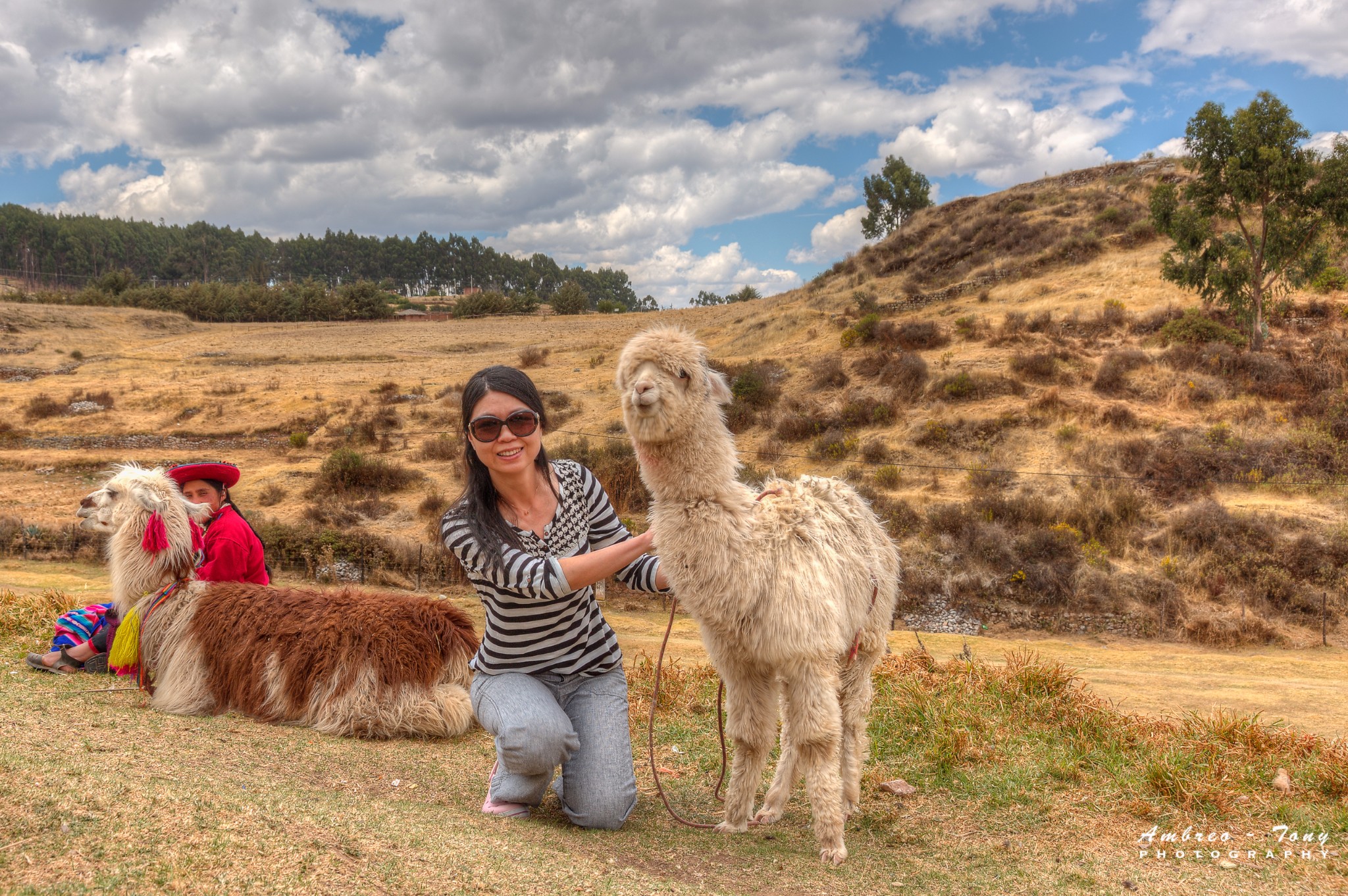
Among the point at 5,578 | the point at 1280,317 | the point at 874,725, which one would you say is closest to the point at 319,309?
the point at 5,578

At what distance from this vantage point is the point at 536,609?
3.78 m

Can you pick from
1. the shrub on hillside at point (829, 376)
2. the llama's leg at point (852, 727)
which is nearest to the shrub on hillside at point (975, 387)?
the shrub on hillside at point (829, 376)

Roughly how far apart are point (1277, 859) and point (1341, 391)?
22.0 meters

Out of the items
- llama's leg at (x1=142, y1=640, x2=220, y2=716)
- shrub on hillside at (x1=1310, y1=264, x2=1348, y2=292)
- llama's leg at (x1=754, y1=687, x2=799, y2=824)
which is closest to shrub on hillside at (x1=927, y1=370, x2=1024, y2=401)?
shrub on hillside at (x1=1310, y1=264, x2=1348, y2=292)

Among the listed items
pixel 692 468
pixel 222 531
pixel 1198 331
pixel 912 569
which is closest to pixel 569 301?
pixel 1198 331

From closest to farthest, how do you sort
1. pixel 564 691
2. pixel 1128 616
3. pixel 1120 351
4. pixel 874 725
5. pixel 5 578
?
pixel 564 691
pixel 874 725
pixel 5 578
pixel 1128 616
pixel 1120 351

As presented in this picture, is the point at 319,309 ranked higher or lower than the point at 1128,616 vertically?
higher

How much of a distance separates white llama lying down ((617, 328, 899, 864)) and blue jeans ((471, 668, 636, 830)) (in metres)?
0.59

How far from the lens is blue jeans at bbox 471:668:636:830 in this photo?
3.56m

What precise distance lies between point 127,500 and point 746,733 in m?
4.54

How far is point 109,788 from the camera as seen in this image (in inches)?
107

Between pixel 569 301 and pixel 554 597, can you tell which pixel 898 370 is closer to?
pixel 554 597

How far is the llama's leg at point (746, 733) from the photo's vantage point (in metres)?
3.69

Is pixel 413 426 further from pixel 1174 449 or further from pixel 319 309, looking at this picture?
pixel 319 309
